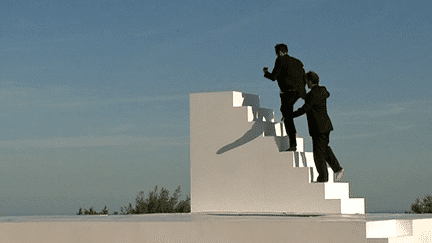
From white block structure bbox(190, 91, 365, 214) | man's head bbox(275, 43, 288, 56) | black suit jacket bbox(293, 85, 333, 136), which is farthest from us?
man's head bbox(275, 43, 288, 56)

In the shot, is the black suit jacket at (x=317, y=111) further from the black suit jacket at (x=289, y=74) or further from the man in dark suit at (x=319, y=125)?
the black suit jacket at (x=289, y=74)

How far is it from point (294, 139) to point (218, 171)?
1.50 meters

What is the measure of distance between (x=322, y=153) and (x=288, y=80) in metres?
1.43

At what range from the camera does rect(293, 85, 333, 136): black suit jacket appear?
1128 cm

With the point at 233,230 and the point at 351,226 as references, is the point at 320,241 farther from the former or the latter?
the point at 233,230

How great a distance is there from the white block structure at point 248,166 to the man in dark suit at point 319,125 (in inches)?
13.6

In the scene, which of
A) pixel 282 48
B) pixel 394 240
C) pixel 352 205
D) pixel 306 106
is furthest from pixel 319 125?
pixel 394 240

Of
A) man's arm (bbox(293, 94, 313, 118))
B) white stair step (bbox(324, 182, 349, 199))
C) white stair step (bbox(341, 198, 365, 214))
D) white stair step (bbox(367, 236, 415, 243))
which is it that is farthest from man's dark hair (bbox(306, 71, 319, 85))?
white stair step (bbox(367, 236, 415, 243))

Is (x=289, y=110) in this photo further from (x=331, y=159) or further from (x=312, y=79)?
(x=331, y=159)

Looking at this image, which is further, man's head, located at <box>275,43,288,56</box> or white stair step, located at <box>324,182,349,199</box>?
man's head, located at <box>275,43,288,56</box>

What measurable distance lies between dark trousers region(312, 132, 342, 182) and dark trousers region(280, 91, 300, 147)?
2.26ft

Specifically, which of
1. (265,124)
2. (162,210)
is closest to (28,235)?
(265,124)

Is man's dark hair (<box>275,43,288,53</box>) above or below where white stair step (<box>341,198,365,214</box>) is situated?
above

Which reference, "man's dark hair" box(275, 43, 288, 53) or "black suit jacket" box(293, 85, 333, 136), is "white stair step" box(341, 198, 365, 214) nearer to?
"black suit jacket" box(293, 85, 333, 136)
